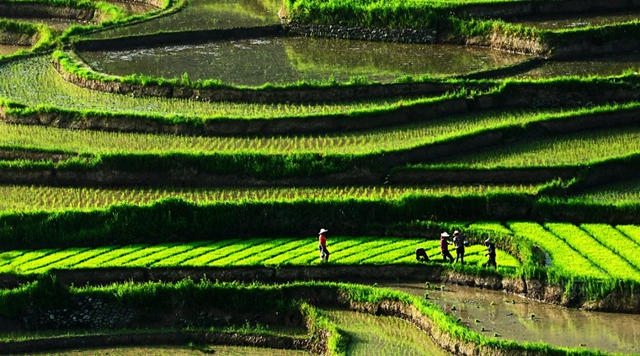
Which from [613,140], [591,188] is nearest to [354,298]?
[591,188]

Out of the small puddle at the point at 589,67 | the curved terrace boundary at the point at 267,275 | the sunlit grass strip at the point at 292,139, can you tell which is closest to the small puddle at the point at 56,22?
the sunlit grass strip at the point at 292,139

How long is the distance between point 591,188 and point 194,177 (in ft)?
22.7

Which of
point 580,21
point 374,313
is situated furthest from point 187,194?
point 580,21

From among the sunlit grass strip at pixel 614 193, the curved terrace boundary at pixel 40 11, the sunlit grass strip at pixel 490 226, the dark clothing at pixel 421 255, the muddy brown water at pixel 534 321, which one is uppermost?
the curved terrace boundary at pixel 40 11

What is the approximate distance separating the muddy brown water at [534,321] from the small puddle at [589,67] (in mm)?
8998

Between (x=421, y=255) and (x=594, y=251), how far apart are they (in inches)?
105

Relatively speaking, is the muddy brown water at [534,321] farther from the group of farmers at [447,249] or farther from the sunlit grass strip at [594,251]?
the sunlit grass strip at [594,251]

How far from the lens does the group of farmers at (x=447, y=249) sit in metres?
21.5

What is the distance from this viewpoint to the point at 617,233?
74.0 feet

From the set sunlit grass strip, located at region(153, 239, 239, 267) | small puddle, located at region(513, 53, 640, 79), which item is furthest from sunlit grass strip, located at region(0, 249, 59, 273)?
small puddle, located at region(513, 53, 640, 79)

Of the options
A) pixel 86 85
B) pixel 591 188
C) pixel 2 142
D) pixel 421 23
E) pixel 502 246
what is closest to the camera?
pixel 502 246

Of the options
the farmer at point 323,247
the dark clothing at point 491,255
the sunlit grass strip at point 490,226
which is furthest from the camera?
the sunlit grass strip at point 490,226

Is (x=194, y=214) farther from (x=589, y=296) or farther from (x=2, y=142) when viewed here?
(x=589, y=296)

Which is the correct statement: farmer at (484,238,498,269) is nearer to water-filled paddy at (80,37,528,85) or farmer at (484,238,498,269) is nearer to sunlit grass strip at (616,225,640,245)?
sunlit grass strip at (616,225,640,245)
